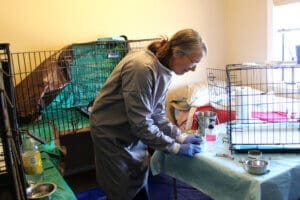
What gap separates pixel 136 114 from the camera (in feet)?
4.35

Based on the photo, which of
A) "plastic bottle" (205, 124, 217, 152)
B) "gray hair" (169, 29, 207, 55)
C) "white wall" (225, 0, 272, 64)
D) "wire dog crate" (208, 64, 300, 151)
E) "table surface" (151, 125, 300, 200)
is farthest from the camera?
→ "white wall" (225, 0, 272, 64)

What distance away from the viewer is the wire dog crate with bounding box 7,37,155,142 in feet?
7.13

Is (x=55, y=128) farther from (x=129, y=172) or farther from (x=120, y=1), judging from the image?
(x=120, y=1)

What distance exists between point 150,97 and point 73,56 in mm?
1120

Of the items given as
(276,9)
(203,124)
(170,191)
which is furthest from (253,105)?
(276,9)

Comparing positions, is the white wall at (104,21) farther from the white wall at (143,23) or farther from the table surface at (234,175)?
the table surface at (234,175)

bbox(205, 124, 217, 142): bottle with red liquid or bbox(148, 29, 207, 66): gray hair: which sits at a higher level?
bbox(148, 29, 207, 66): gray hair

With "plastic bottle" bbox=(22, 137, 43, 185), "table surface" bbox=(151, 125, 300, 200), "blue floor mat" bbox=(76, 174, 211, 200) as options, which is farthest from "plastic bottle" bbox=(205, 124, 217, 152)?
"plastic bottle" bbox=(22, 137, 43, 185)

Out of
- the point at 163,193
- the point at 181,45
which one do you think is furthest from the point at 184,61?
the point at 163,193

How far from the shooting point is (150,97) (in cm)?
136

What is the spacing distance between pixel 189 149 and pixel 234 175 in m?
0.27

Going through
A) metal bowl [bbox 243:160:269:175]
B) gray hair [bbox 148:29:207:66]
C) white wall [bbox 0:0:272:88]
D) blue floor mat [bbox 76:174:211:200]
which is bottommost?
blue floor mat [bbox 76:174:211:200]

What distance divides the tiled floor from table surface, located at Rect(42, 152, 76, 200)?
1.99 ft

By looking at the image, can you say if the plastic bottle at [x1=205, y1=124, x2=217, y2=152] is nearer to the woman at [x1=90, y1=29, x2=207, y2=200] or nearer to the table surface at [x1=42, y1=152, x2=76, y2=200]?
the woman at [x1=90, y1=29, x2=207, y2=200]
